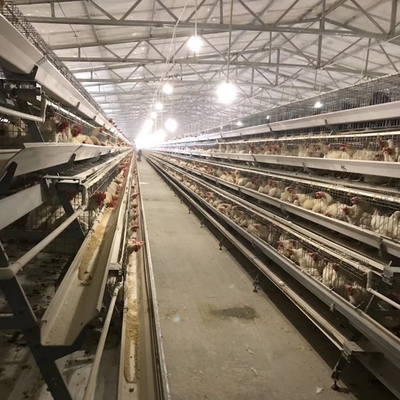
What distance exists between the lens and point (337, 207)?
3.00 m

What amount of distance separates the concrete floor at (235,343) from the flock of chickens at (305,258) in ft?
1.88

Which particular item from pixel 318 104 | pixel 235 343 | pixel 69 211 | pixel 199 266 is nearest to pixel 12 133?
pixel 69 211

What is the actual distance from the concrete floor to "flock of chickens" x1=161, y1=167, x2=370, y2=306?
575mm

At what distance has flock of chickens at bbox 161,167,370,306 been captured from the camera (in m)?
2.51

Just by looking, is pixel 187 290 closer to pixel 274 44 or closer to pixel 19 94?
pixel 19 94

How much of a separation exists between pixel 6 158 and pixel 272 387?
2.25 meters

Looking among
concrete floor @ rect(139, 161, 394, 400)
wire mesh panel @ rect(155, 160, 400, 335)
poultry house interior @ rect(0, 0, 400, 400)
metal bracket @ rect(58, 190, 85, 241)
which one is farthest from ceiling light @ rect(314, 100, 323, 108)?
metal bracket @ rect(58, 190, 85, 241)

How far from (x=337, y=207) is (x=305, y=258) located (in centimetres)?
57

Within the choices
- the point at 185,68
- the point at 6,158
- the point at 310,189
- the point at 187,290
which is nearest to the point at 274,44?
the point at 185,68

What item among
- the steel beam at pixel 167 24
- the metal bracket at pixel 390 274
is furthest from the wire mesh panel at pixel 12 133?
the steel beam at pixel 167 24

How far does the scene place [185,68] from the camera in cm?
1144

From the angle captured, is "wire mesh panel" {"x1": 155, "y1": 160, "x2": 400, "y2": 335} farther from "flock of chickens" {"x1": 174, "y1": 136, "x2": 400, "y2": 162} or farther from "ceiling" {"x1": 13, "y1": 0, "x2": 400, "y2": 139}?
"ceiling" {"x1": 13, "y1": 0, "x2": 400, "y2": 139}

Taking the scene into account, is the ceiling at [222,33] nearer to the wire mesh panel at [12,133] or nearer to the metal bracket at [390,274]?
the wire mesh panel at [12,133]

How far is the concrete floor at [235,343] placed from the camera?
2.37 metres
